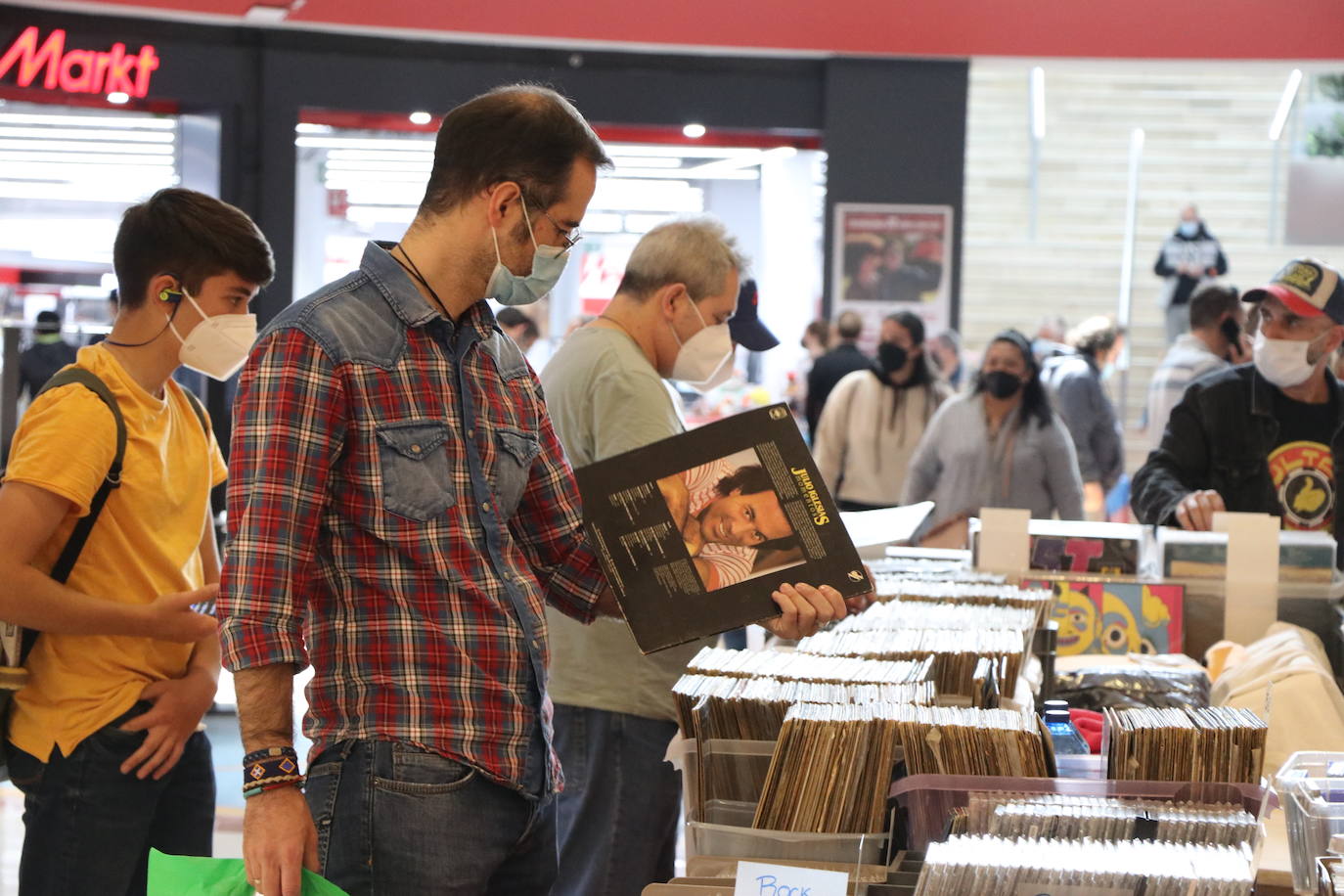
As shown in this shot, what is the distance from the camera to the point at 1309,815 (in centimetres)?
172

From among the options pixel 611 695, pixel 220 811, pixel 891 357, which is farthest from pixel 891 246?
pixel 611 695

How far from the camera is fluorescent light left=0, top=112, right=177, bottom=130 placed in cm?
866

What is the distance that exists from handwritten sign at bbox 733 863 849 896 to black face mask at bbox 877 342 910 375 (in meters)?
5.23

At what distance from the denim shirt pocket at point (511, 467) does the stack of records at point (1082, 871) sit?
0.78 m

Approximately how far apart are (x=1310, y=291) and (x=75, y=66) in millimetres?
7141

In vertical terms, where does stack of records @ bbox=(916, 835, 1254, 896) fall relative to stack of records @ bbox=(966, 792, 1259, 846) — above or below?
below

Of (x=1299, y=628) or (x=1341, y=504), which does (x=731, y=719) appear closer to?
(x=1299, y=628)

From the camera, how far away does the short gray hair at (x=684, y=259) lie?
9.73 ft

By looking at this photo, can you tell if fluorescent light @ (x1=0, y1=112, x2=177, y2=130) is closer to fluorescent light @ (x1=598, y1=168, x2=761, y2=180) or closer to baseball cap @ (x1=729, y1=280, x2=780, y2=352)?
fluorescent light @ (x1=598, y1=168, x2=761, y2=180)

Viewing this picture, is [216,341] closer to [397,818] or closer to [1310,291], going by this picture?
[397,818]

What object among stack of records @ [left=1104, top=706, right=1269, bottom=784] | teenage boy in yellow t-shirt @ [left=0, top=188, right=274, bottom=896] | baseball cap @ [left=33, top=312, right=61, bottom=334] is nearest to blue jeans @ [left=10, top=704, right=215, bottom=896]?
teenage boy in yellow t-shirt @ [left=0, top=188, right=274, bottom=896]

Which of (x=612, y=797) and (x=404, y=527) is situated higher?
(x=404, y=527)

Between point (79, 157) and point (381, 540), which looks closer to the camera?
point (381, 540)

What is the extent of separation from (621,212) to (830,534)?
7.63m
